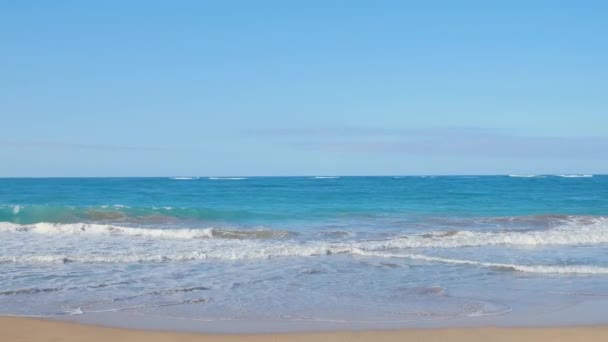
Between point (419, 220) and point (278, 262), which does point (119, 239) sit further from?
point (419, 220)

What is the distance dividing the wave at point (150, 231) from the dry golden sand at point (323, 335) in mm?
11999

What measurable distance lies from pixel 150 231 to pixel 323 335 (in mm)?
14642

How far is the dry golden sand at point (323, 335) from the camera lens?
725 centimetres

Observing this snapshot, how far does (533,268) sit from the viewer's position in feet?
41.4

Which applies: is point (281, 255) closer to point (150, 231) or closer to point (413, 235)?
point (413, 235)

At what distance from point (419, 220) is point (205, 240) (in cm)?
1084

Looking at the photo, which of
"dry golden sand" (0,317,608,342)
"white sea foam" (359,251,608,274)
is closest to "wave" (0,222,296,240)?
"white sea foam" (359,251,608,274)

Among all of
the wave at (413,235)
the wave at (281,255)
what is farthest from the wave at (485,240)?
the wave at (281,255)

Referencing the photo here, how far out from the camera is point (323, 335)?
7.43 metres

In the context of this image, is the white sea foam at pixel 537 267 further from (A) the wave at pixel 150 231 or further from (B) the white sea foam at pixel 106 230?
(B) the white sea foam at pixel 106 230

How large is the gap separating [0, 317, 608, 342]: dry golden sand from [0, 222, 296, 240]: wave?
1200cm

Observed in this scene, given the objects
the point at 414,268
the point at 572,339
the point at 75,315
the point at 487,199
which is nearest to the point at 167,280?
the point at 75,315

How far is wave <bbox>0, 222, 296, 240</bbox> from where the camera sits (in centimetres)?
2008

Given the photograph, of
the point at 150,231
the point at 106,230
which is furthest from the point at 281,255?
the point at 106,230
